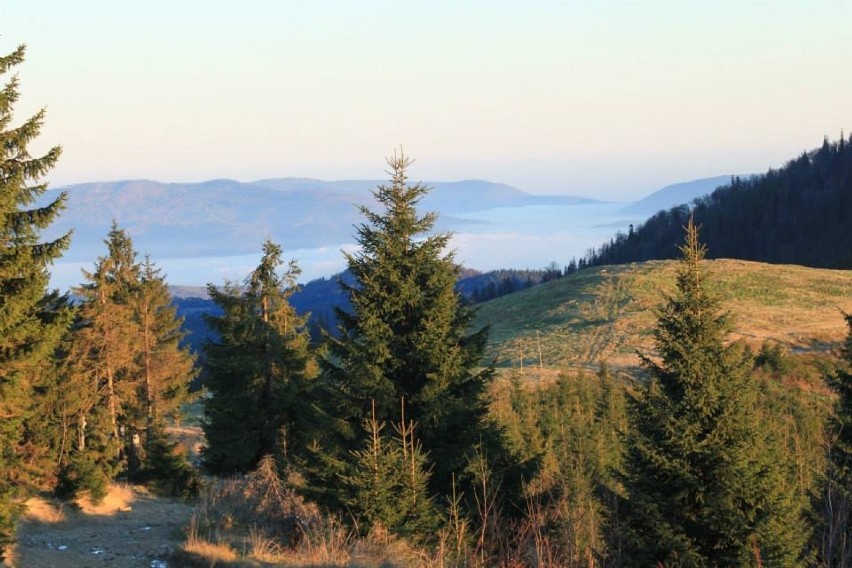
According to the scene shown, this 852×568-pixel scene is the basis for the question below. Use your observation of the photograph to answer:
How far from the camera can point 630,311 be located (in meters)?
75.3

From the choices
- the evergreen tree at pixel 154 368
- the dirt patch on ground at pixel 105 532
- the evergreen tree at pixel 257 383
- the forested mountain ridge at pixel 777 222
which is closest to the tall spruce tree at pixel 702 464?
the dirt patch on ground at pixel 105 532

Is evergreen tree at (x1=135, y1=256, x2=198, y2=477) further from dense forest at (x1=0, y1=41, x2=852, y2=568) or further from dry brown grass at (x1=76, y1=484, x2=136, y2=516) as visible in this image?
dry brown grass at (x1=76, y1=484, x2=136, y2=516)

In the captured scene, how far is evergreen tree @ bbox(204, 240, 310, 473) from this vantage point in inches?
1097

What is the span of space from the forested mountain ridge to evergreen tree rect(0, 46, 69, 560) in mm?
127217

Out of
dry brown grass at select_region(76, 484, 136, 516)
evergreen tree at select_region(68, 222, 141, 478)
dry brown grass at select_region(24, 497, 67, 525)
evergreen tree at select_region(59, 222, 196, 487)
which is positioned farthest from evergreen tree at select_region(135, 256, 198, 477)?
dry brown grass at select_region(24, 497, 67, 525)

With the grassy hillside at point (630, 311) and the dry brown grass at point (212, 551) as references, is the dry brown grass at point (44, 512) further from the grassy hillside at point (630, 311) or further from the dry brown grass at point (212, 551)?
the grassy hillside at point (630, 311)

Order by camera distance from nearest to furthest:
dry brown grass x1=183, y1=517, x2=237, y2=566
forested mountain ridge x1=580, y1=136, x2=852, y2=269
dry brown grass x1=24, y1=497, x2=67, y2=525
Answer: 1. dry brown grass x1=183, y1=517, x2=237, y2=566
2. dry brown grass x1=24, y1=497, x2=67, y2=525
3. forested mountain ridge x1=580, y1=136, x2=852, y2=269

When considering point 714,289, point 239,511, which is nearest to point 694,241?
point 714,289

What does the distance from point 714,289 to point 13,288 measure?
12.4m

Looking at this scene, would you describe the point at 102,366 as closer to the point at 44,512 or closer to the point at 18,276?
the point at 44,512

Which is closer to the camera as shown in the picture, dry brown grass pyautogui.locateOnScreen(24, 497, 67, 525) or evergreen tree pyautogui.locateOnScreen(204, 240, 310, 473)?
dry brown grass pyautogui.locateOnScreen(24, 497, 67, 525)

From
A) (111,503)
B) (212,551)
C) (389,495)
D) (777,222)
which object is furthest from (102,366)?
(777,222)

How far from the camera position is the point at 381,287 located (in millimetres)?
17000

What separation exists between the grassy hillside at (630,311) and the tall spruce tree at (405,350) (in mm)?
41833
